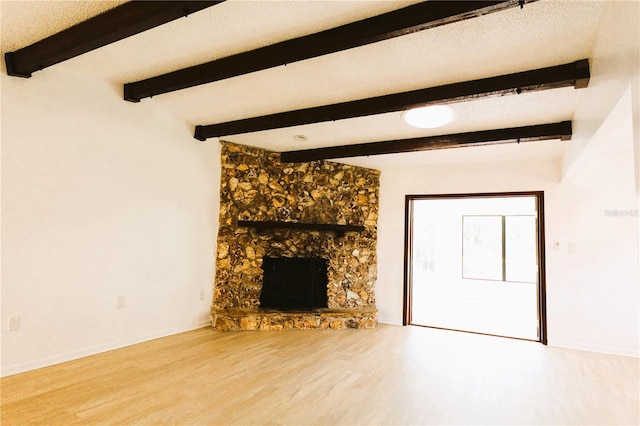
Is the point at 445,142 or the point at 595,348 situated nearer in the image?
the point at 445,142

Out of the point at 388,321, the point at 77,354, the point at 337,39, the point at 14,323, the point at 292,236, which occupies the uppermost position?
the point at 337,39

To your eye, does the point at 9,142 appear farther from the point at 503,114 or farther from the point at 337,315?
the point at 503,114

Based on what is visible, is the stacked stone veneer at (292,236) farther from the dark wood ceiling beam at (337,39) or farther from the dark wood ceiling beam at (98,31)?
the dark wood ceiling beam at (98,31)

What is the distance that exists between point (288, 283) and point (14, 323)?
2874 millimetres

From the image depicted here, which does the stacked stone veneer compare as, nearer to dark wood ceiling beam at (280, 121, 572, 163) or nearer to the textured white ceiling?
dark wood ceiling beam at (280, 121, 572, 163)

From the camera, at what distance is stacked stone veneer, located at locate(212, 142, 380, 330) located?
4.60m

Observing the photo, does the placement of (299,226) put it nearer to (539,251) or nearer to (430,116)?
(430,116)

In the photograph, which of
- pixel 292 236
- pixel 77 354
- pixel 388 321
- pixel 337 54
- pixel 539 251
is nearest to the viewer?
pixel 337 54

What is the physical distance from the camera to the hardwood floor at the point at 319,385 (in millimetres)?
2271

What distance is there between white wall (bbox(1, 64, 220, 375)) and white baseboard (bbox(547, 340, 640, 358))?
4.44 m

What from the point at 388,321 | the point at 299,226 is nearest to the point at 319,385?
the point at 299,226

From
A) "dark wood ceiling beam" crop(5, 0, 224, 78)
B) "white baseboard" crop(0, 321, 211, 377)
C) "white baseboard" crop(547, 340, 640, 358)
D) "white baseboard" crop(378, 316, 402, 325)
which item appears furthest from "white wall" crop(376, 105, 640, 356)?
"white baseboard" crop(0, 321, 211, 377)

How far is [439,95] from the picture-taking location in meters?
2.81

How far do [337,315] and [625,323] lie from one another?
333cm
